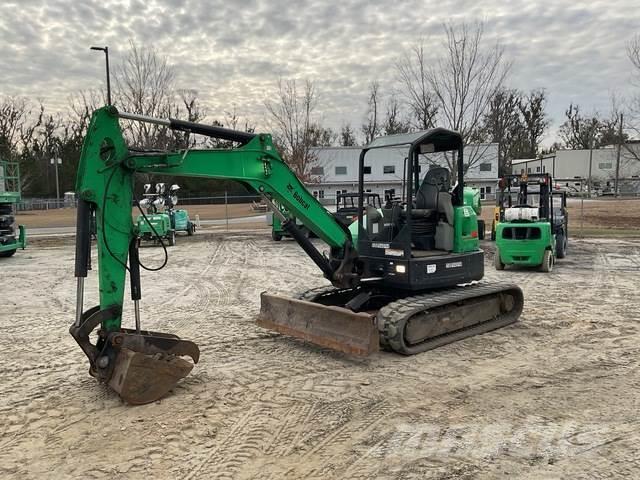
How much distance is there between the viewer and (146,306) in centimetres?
934

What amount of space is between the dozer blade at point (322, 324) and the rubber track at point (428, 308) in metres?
0.33

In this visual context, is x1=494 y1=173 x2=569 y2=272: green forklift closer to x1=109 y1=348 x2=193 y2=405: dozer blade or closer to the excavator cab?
the excavator cab

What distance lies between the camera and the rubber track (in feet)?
20.3

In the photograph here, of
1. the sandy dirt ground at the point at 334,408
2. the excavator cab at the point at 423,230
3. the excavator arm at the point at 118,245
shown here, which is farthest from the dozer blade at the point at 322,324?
the excavator arm at the point at 118,245

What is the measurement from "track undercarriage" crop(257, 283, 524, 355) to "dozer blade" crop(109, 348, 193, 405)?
190cm

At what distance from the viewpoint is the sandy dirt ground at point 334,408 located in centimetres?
393

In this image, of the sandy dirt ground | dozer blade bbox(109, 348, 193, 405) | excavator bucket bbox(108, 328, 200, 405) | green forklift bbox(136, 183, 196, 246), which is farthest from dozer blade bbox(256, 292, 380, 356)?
green forklift bbox(136, 183, 196, 246)

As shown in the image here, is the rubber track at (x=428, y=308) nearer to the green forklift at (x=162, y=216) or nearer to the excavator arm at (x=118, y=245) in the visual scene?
the excavator arm at (x=118, y=245)

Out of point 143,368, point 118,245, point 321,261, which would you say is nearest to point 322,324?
point 321,261

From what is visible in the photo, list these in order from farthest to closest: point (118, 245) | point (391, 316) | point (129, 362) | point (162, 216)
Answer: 1. point (162, 216)
2. point (391, 316)
3. point (118, 245)
4. point (129, 362)

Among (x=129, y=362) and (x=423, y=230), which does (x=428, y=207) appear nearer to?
(x=423, y=230)

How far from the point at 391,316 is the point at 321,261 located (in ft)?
3.79

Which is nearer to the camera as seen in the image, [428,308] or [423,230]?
[428,308]

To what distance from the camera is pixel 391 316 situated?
622 centimetres
